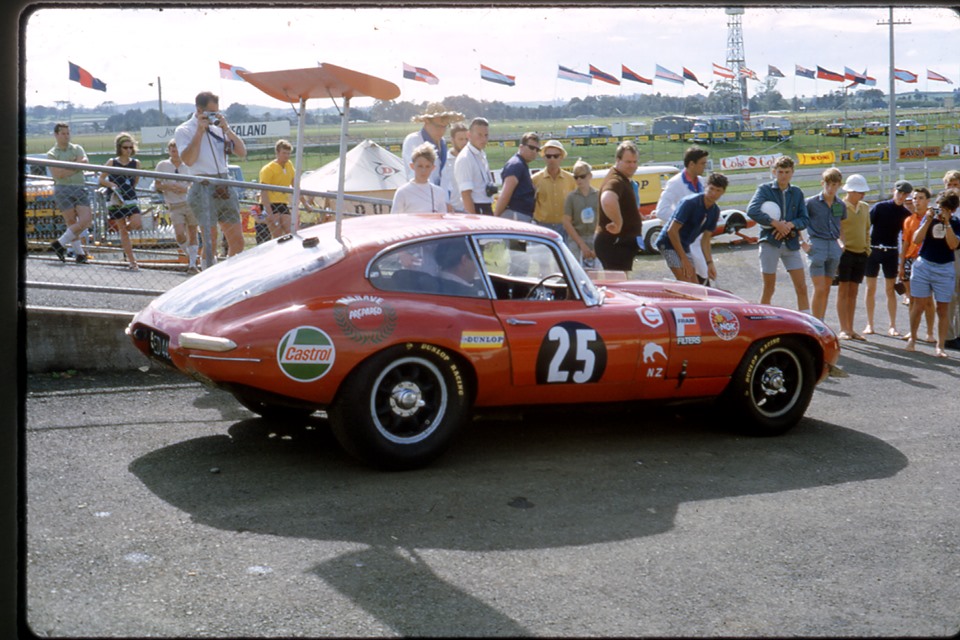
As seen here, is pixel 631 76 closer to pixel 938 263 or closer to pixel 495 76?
pixel 495 76

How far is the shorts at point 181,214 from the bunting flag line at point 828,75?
35.5m

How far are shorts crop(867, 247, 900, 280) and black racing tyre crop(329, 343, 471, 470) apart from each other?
26.1 ft

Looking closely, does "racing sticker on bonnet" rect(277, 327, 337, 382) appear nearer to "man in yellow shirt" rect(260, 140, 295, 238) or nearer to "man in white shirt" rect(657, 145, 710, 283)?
"man in yellow shirt" rect(260, 140, 295, 238)

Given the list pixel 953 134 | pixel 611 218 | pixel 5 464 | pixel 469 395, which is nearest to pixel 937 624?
pixel 469 395

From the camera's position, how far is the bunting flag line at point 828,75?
40.4 m

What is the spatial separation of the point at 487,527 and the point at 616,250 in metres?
4.55

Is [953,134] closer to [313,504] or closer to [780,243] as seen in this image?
[780,243]

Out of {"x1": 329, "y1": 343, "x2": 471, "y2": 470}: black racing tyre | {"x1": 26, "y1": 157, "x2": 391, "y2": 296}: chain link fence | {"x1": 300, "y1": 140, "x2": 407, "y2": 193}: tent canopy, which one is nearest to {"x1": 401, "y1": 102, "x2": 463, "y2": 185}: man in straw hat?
{"x1": 26, "y1": 157, "x2": 391, "y2": 296}: chain link fence

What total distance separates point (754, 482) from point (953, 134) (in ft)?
187

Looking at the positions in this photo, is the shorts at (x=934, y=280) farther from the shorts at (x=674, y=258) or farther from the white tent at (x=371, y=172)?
the white tent at (x=371, y=172)

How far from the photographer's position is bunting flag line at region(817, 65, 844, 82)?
40406 mm

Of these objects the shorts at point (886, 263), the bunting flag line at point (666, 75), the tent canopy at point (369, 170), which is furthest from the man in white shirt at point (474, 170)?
the bunting flag line at point (666, 75)

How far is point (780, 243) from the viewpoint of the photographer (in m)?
10.1

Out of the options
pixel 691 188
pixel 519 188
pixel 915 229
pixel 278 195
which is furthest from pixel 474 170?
pixel 915 229
